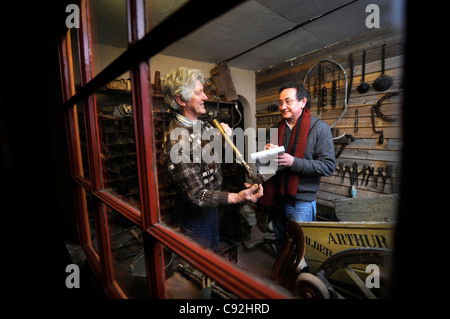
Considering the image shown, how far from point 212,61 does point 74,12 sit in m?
3.32

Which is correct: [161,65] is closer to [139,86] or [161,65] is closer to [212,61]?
[212,61]

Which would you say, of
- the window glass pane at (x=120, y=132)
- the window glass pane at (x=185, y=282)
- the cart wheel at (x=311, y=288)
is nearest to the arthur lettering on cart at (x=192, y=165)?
the window glass pane at (x=185, y=282)

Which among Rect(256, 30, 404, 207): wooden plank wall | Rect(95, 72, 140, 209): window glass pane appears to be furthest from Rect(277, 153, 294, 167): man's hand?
Rect(95, 72, 140, 209): window glass pane

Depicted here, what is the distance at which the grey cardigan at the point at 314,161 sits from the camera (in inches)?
74.6

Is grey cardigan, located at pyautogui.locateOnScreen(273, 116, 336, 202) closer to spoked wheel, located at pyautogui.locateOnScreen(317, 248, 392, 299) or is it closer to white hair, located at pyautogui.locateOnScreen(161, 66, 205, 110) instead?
spoked wheel, located at pyautogui.locateOnScreen(317, 248, 392, 299)

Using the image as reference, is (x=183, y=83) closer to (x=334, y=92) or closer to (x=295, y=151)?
(x=295, y=151)

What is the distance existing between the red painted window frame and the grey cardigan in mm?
1516

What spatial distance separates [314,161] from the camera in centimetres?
191

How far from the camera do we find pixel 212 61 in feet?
14.0

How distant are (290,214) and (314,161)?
636mm

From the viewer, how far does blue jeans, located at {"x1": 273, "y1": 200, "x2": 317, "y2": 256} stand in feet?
6.81

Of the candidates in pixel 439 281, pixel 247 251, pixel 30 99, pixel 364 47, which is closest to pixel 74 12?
pixel 439 281
